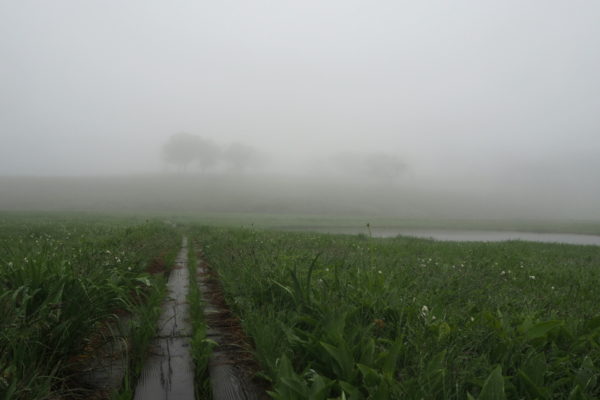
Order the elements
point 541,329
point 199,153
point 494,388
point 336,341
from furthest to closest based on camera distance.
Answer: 1. point 199,153
2. point 541,329
3. point 336,341
4. point 494,388

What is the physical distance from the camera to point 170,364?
8.36 feet

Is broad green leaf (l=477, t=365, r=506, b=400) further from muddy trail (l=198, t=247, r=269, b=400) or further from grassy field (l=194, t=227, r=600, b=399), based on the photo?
muddy trail (l=198, t=247, r=269, b=400)

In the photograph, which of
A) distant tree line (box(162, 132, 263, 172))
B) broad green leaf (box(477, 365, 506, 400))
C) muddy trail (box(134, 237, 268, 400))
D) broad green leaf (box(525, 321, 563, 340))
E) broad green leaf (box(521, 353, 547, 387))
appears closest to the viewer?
broad green leaf (box(477, 365, 506, 400))

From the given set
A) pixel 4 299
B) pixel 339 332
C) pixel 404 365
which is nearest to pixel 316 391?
pixel 339 332

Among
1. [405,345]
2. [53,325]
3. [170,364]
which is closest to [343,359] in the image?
[405,345]

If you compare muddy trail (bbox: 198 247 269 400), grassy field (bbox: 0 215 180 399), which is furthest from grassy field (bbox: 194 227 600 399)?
grassy field (bbox: 0 215 180 399)

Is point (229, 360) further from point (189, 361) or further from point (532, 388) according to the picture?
point (532, 388)

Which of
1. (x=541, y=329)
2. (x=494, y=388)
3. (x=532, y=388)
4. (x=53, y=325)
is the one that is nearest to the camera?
(x=494, y=388)

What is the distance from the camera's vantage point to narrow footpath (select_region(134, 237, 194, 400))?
85.8 inches

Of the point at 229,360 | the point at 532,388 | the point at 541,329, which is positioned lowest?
the point at 229,360

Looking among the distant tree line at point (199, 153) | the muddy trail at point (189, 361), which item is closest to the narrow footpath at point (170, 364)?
the muddy trail at point (189, 361)

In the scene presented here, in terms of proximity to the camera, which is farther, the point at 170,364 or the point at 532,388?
the point at 170,364

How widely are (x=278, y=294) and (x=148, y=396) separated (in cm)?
183

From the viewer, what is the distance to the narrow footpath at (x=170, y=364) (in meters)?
2.18
